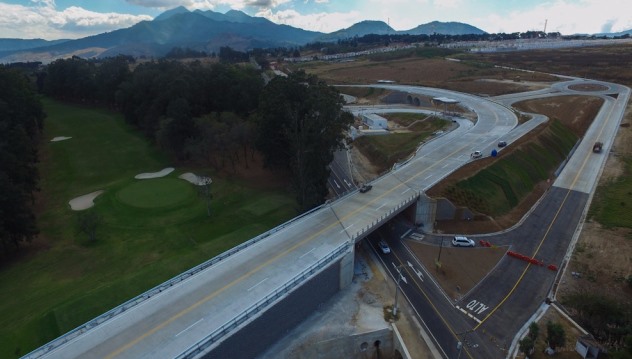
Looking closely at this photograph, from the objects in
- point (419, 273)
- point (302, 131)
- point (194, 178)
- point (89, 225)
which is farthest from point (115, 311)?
point (194, 178)

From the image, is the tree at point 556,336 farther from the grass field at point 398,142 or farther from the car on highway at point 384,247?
the grass field at point 398,142

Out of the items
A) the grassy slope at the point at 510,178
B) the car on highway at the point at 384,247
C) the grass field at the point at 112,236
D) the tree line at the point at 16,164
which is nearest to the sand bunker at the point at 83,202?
the grass field at the point at 112,236

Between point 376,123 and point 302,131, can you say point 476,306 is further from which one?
point 376,123

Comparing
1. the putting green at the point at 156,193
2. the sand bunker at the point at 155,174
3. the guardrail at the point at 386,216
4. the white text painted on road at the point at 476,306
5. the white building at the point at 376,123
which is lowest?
the white text painted on road at the point at 476,306

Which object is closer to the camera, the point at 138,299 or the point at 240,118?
the point at 138,299

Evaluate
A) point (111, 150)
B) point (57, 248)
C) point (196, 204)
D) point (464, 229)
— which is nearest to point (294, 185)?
point (196, 204)
